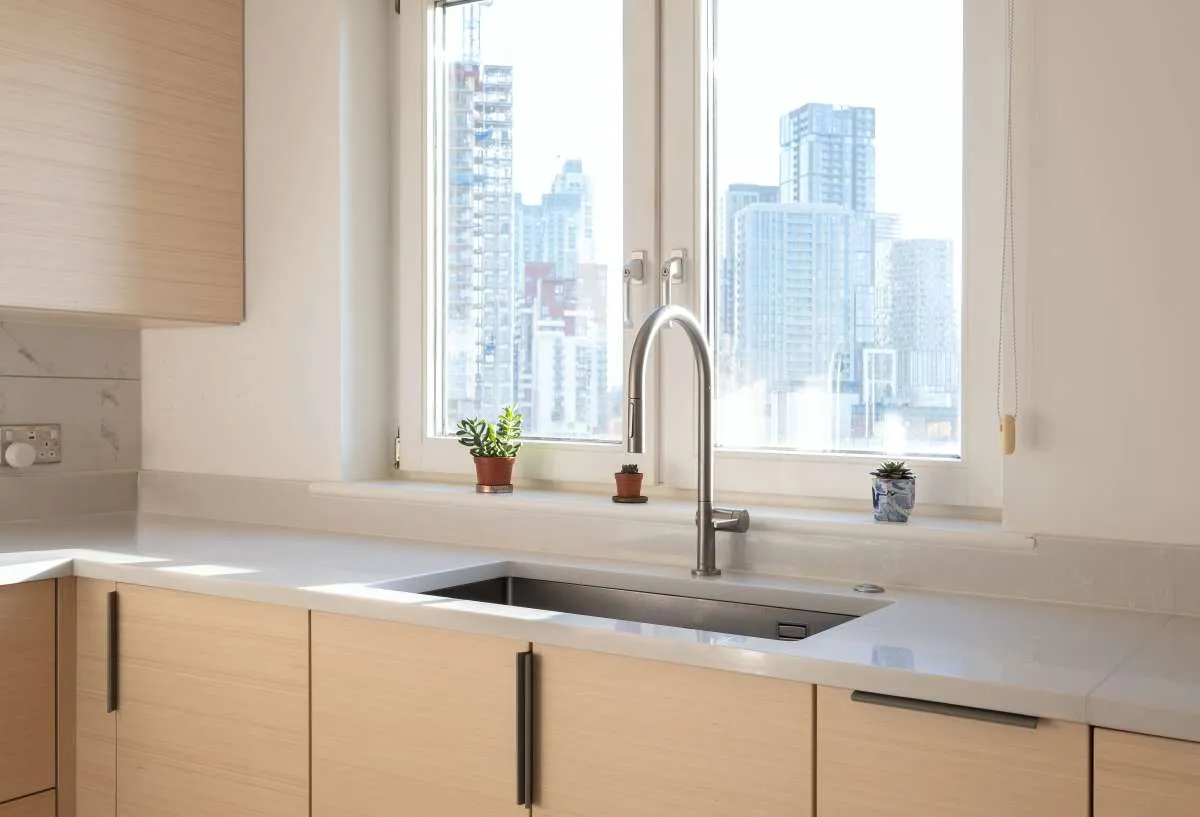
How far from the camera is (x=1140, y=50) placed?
1620 millimetres

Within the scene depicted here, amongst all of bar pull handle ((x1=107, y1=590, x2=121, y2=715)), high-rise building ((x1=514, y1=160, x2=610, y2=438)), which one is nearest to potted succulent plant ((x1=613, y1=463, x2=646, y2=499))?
high-rise building ((x1=514, y1=160, x2=610, y2=438))

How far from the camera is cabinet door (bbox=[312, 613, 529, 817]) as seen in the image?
1.56 metres

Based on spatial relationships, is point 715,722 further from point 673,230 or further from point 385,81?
point 385,81

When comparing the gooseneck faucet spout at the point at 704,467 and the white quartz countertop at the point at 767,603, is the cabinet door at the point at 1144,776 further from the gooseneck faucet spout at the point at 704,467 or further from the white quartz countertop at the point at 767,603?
the gooseneck faucet spout at the point at 704,467

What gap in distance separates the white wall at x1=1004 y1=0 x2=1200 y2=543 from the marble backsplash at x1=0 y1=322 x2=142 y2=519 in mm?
2107

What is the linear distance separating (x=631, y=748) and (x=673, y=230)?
1.10m

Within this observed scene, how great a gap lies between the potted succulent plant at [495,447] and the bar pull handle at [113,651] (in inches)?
27.9

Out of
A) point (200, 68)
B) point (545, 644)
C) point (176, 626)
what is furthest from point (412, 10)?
point (545, 644)

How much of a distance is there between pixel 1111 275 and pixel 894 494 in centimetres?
46

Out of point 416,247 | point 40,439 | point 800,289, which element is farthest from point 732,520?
point 40,439

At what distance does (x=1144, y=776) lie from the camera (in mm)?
1119

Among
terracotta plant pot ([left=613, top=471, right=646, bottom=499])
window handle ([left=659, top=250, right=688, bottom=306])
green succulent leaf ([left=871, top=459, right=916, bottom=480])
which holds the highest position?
window handle ([left=659, top=250, right=688, bottom=306])

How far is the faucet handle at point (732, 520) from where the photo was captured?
6.31 ft

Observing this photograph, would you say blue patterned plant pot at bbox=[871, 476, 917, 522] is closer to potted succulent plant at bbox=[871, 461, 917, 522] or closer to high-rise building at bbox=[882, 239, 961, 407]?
potted succulent plant at bbox=[871, 461, 917, 522]
